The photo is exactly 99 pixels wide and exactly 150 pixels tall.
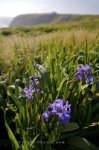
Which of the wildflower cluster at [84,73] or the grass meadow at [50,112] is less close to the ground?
the wildflower cluster at [84,73]

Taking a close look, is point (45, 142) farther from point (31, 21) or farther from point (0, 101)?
point (31, 21)

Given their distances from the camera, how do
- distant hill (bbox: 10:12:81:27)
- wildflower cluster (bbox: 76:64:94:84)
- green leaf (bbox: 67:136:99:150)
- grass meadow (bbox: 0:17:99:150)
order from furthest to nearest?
distant hill (bbox: 10:12:81:27)
wildflower cluster (bbox: 76:64:94:84)
green leaf (bbox: 67:136:99:150)
grass meadow (bbox: 0:17:99:150)

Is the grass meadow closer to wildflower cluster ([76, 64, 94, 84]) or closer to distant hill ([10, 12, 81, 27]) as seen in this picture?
wildflower cluster ([76, 64, 94, 84])

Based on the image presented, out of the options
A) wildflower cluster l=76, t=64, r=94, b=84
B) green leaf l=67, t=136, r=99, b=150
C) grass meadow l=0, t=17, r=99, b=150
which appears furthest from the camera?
wildflower cluster l=76, t=64, r=94, b=84

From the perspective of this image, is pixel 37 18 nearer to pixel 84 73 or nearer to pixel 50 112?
pixel 84 73

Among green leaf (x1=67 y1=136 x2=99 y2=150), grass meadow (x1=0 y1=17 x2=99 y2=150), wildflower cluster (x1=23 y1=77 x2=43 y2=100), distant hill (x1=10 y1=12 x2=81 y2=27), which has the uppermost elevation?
wildflower cluster (x1=23 y1=77 x2=43 y2=100)

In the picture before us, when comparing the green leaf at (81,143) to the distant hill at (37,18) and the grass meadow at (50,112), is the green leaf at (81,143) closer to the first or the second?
the grass meadow at (50,112)

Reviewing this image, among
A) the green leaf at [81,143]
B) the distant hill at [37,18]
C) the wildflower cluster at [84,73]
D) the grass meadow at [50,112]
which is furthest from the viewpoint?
the distant hill at [37,18]

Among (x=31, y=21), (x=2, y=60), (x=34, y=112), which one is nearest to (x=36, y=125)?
(x=34, y=112)

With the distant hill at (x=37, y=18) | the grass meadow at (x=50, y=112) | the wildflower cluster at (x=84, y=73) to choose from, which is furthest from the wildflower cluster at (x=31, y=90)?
the distant hill at (x=37, y=18)

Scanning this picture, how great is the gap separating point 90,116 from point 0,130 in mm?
851

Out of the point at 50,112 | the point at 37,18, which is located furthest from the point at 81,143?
the point at 37,18

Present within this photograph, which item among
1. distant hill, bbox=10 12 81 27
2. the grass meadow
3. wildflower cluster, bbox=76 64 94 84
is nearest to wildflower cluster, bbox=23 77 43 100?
the grass meadow

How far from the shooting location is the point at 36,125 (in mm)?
2697
